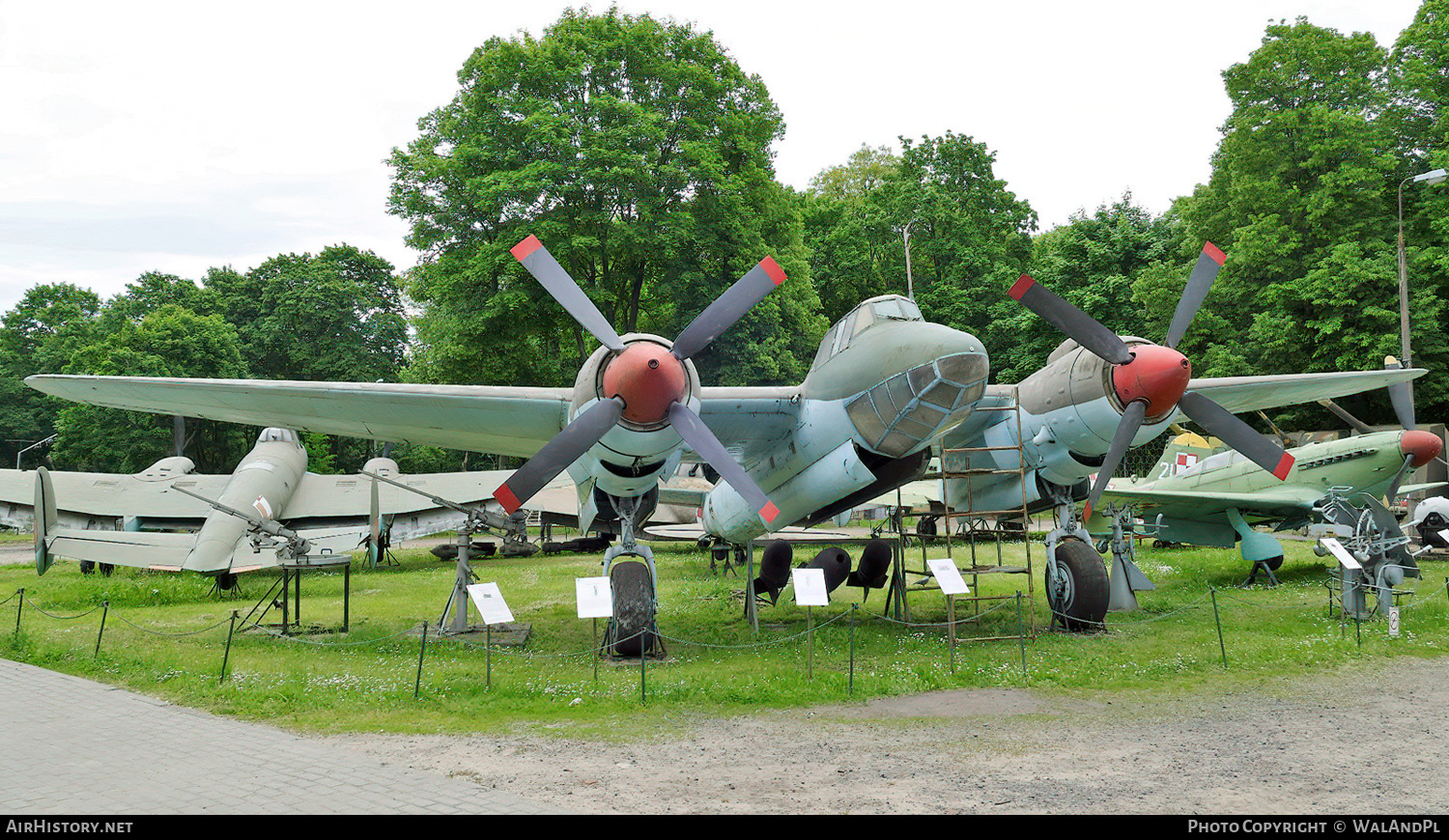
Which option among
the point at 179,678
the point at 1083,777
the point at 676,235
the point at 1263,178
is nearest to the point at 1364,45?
the point at 1263,178

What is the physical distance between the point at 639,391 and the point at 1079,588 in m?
7.20

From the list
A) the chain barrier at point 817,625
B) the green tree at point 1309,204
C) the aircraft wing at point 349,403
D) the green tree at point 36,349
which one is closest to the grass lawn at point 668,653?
the chain barrier at point 817,625

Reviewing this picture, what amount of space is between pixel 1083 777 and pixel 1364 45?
35.2m

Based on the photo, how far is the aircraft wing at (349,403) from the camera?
10719 millimetres

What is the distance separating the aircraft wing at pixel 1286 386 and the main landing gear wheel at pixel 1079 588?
3.23 metres

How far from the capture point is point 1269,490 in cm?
1925

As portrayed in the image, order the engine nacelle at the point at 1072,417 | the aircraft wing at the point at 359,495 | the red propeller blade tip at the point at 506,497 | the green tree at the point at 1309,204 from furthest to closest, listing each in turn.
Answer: the green tree at the point at 1309,204 < the aircraft wing at the point at 359,495 < the engine nacelle at the point at 1072,417 < the red propeller blade tip at the point at 506,497

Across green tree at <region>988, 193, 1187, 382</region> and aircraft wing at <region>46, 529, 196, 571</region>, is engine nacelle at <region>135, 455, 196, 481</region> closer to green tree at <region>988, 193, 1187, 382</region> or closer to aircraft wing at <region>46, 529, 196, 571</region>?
aircraft wing at <region>46, 529, 196, 571</region>

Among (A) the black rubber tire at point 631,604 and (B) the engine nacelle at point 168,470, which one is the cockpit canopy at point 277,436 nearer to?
(B) the engine nacelle at point 168,470

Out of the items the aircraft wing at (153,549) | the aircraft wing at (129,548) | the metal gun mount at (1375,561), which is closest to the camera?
the metal gun mount at (1375,561)

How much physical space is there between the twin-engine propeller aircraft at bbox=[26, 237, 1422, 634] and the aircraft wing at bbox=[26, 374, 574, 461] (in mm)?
33

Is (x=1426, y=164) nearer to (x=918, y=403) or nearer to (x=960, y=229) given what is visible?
(x=960, y=229)

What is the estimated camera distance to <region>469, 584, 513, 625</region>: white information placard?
9.73m
